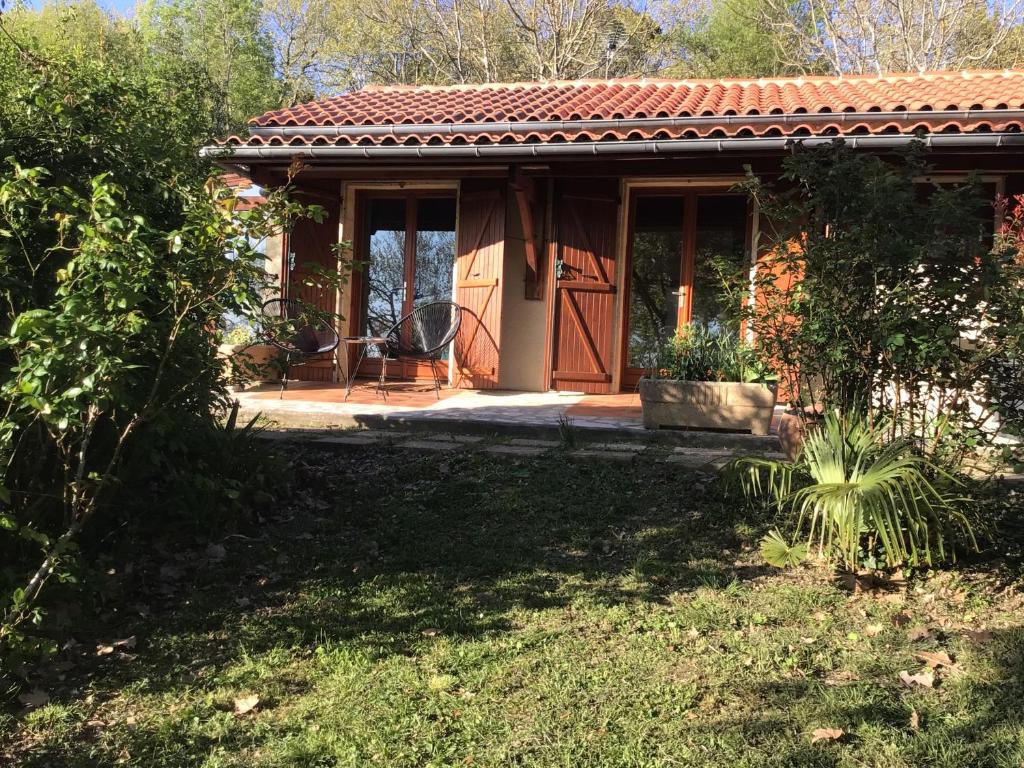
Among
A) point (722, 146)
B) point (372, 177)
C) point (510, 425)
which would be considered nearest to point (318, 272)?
point (510, 425)

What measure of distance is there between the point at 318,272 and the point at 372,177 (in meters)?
5.80

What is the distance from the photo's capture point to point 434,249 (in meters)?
8.93

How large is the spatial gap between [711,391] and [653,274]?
3204 millimetres

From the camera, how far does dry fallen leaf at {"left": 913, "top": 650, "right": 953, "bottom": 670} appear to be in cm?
246

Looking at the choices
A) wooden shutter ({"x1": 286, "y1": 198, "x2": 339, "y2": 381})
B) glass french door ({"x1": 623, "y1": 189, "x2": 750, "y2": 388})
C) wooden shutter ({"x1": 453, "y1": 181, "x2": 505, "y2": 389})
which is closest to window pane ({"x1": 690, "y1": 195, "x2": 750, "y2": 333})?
glass french door ({"x1": 623, "y1": 189, "x2": 750, "y2": 388})

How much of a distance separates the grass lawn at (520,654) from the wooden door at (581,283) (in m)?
4.16

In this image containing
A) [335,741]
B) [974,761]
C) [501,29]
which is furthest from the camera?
[501,29]

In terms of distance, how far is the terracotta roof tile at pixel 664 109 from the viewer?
6.66m

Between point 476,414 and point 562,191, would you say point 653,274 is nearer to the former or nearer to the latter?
point 562,191

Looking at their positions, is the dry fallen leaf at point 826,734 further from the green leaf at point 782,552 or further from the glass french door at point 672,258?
the glass french door at point 672,258

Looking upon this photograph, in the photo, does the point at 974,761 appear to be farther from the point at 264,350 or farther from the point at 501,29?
the point at 501,29

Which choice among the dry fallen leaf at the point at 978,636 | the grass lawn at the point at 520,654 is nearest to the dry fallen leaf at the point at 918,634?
the grass lawn at the point at 520,654

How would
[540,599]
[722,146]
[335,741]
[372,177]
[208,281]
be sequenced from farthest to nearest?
[372,177] → [722,146] → [540,599] → [208,281] → [335,741]

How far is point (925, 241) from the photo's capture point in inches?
126
